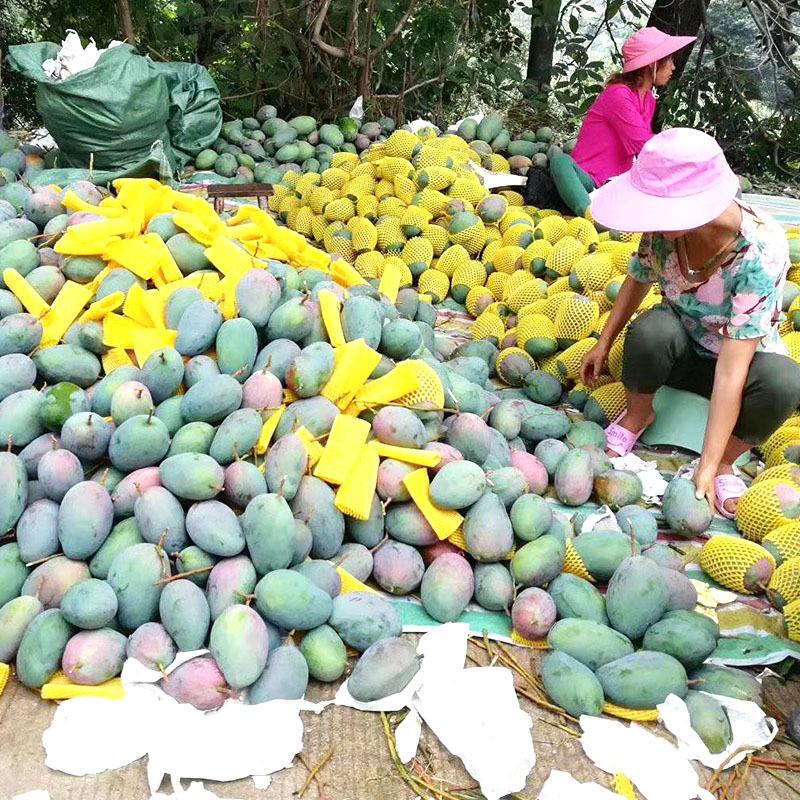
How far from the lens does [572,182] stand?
14.1 ft

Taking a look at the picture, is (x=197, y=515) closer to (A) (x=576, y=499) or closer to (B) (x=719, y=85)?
(A) (x=576, y=499)

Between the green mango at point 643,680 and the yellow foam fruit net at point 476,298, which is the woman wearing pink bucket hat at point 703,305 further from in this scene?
the yellow foam fruit net at point 476,298

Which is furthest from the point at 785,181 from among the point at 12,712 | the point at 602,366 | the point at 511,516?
the point at 12,712

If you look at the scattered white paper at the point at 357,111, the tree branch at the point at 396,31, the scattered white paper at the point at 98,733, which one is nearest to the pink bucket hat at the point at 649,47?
the tree branch at the point at 396,31

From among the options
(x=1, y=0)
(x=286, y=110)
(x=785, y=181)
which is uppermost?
(x=1, y=0)

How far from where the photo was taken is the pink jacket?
4.38 meters

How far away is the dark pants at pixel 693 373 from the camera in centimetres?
228

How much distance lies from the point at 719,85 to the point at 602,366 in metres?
4.75

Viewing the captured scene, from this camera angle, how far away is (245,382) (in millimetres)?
1869

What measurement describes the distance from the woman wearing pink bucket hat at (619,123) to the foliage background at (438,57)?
3.84 ft

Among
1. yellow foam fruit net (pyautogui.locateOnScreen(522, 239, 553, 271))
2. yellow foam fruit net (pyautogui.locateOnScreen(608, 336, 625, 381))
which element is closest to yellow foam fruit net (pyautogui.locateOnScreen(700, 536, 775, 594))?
yellow foam fruit net (pyautogui.locateOnScreen(608, 336, 625, 381))

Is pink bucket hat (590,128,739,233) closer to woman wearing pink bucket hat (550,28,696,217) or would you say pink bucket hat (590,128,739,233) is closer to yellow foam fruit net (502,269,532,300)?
yellow foam fruit net (502,269,532,300)

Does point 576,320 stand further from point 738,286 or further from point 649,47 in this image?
point 649,47

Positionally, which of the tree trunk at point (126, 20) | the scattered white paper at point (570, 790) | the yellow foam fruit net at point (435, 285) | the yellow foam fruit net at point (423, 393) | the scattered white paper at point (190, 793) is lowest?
the yellow foam fruit net at point (435, 285)
